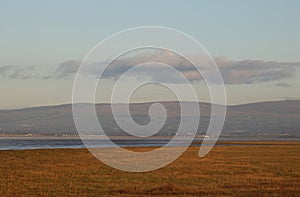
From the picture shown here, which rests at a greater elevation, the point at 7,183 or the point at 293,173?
the point at 7,183

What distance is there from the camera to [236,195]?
2844cm

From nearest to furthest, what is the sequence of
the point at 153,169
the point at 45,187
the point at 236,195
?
the point at 236,195 → the point at 45,187 → the point at 153,169

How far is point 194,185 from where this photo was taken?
106 feet

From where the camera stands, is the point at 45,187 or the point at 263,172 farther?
the point at 263,172

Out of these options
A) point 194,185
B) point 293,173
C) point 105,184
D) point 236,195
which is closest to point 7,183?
point 105,184

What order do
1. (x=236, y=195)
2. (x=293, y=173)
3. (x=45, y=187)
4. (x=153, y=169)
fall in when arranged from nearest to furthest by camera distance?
(x=236, y=195), (x=45, y=187), (x=293, y=173), (x=153, y=169)

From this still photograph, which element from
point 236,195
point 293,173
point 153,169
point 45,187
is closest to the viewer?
point 236,195

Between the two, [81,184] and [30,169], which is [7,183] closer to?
[81,184]

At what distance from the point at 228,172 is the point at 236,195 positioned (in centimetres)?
1236

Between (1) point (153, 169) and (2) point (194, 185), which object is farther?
(1) point (153, 169)

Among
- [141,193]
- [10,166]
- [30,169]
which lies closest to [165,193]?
[141,193]

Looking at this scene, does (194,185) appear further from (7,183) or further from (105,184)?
(7,183)

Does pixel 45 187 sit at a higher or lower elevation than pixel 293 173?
higher

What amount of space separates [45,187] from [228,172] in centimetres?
1497
